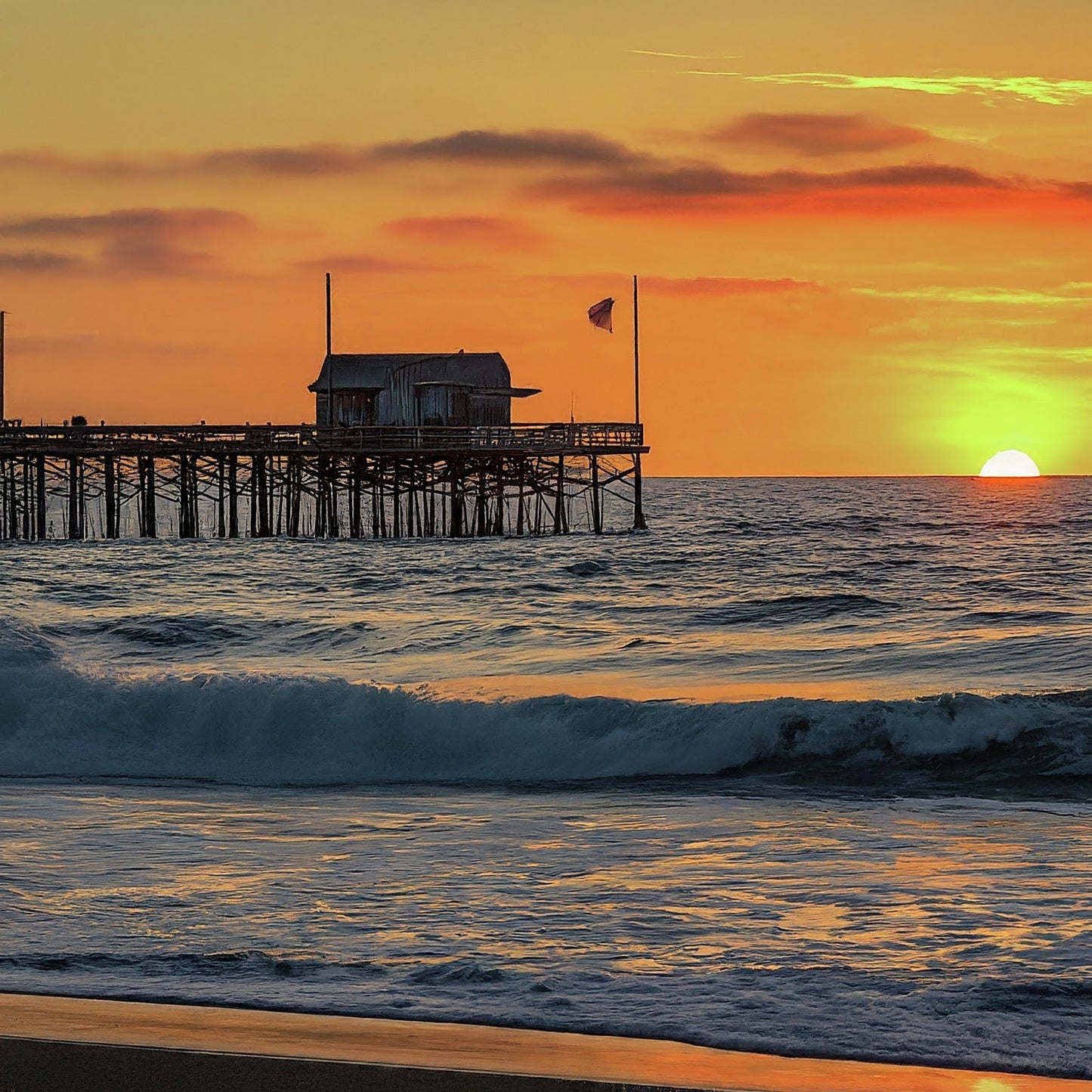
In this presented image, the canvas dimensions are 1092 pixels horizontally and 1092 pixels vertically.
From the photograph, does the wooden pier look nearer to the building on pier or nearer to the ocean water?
the building on pier

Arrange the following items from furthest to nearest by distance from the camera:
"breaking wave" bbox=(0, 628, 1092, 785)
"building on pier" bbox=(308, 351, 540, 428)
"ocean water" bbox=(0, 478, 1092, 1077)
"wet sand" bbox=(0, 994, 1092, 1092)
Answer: "building on pier" bbox=(308, 351, 540, 428), "breaking wave" bbox=(0, 628, 1092, 785), "ocean water" bbox=(0, 478, 1092, 1077), "wet sand" bbox=(0, 994, 1092, 1092)

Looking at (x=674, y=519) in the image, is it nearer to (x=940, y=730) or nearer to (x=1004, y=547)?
(x=1004, y=547)

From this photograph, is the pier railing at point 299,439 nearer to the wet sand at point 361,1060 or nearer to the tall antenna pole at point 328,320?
the tall antenna pole at point 328,320

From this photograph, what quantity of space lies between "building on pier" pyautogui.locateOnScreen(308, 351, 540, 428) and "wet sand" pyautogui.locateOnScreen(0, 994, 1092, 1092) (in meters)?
54.8

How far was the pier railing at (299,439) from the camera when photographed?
164 feet

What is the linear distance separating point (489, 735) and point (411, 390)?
47.0 m

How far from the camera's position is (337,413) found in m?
61.5

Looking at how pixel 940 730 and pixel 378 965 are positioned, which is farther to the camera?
pixel 940 730

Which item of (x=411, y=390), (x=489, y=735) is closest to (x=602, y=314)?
(x=411, y=390)

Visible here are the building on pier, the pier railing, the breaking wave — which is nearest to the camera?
the breaking wave

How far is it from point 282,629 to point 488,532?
31279 millimetres

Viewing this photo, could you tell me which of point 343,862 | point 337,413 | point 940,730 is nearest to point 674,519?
point 337,413

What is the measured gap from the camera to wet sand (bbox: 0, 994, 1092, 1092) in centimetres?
482

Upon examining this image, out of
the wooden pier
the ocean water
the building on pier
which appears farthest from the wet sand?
the building on pier
